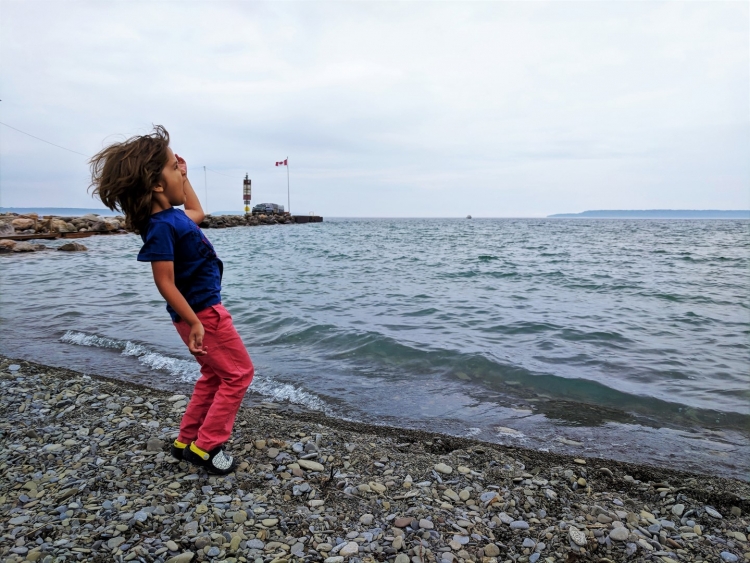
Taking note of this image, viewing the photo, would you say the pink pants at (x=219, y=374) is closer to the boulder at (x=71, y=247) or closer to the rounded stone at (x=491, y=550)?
the rounded stone at (x=491, y=550)

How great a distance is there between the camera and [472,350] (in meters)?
7.57

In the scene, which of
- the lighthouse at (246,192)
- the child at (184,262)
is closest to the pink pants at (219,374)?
the child at (184,262)

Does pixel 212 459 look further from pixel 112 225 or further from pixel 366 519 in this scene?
pixel 112 225

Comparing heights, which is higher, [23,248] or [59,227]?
[59,227]

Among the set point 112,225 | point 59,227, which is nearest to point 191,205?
point 59,227

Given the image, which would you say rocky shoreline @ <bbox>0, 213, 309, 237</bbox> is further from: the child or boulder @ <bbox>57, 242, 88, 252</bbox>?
the child

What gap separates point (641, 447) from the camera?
4.65m

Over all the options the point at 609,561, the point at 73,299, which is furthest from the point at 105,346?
the point at 609,561

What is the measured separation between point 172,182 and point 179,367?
4.33 metres

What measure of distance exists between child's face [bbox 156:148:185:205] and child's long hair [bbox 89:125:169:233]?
0.10 feet

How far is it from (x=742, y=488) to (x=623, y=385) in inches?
105

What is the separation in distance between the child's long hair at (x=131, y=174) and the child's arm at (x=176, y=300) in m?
0.32

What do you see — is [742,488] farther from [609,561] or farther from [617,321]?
[617,321]

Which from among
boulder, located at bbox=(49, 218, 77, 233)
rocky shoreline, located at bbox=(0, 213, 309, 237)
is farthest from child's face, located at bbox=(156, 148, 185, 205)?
boulder, located at bbox=(49, 218, 77, 233)
